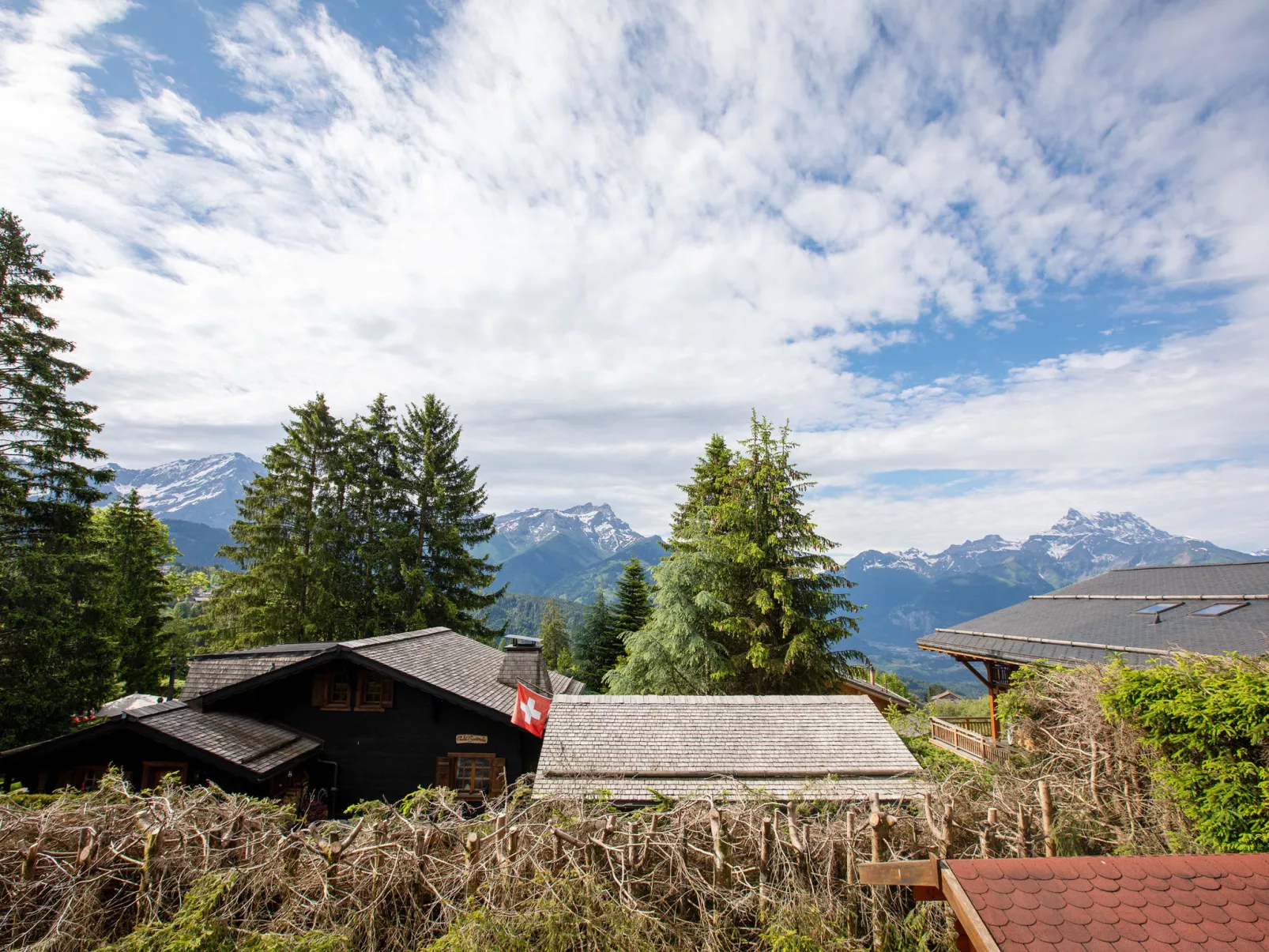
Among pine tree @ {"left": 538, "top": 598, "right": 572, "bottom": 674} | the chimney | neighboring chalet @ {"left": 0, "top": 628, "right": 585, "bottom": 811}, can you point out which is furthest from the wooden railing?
pine tree @ {"left": 538, "top": 598, "right": 572, "bottom": 674}

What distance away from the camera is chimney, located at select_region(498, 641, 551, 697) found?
665 inches

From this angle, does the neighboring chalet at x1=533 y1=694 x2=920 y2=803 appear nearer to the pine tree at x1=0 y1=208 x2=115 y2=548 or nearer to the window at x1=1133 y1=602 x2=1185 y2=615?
the window at x1=1133 y1=602 x2=1185 y2=615

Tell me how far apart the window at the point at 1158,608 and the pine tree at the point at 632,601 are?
22251 mm

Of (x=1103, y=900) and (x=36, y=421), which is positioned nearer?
(x=1103, y=900)

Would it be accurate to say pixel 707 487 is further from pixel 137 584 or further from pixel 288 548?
pixel 137 584

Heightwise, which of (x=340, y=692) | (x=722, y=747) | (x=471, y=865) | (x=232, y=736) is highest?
(x=471, y=865)

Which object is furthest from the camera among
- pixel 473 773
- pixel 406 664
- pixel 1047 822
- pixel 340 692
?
pixel 340 692

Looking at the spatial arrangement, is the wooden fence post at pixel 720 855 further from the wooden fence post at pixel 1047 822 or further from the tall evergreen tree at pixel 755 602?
the tall evergreen tree at pixel 755 602

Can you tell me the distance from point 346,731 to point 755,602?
12155 millimetres

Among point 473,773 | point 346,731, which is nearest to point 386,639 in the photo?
point 346,731

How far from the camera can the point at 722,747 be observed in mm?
12016

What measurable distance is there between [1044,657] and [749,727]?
6847mm

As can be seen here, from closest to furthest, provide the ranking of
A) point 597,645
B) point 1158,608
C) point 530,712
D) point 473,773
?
point 1158,608 → point 530,712 → point 473,773 → point 597,645

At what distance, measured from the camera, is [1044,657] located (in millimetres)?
12812
